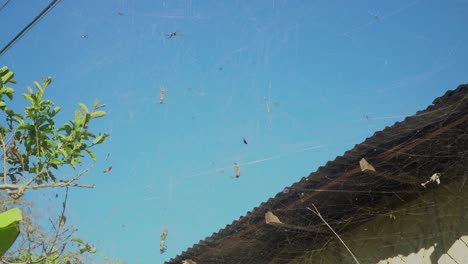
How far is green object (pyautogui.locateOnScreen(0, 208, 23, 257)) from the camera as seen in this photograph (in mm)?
2068

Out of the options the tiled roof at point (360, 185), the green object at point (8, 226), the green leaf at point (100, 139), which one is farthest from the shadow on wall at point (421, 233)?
the green object at point (8, 226)

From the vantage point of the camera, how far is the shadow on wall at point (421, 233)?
3729 millimetres

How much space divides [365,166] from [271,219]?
3.91 ft

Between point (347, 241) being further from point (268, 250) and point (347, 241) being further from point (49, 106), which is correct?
point (49, 106)

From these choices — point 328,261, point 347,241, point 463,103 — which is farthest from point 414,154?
point 328,261

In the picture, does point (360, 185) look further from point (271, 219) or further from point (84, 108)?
point (84, 108)

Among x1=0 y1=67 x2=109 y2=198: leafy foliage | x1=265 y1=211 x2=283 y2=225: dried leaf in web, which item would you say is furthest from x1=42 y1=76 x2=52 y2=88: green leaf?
x1=265 y1=211 x2=283 y2=225: dried leaf in web

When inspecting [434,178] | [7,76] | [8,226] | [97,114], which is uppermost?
[7,76]

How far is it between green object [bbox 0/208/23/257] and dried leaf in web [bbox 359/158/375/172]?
8.56 feet

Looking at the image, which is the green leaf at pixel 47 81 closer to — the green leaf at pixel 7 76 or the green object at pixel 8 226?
the green leaf at pixel 7 76

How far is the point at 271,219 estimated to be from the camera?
14.7 feet

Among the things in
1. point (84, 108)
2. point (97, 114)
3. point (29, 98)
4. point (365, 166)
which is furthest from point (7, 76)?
point (365, 166)

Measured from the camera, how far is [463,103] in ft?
10.5

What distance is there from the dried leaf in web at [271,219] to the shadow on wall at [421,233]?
2.65 feet
